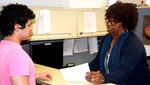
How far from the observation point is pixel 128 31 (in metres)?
1.97

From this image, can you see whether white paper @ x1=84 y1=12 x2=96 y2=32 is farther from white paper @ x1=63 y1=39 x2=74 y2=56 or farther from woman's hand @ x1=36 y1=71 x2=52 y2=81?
woman's hand @ x1=36 y1=71 x2=52 y2=81

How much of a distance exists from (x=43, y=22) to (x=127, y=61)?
29.5 inches

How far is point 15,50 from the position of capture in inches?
49.0

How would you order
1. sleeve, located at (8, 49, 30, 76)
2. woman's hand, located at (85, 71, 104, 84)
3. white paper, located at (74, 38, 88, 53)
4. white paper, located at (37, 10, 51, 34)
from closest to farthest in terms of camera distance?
sleeve, located at (8, 49, 30, 76)
woman's hand, located at (85, 71, 104, 84)
white paper, located at (37, 10, 51, 34)
white paper, located at (74, 38, 88, 53)

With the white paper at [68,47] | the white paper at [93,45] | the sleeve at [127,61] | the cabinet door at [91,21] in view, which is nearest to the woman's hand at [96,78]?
the sleeve at [127,61]

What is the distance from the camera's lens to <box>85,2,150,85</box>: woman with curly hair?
179 cm

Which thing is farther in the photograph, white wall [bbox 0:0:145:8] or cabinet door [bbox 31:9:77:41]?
white wall [bbox 0:0:145:8]

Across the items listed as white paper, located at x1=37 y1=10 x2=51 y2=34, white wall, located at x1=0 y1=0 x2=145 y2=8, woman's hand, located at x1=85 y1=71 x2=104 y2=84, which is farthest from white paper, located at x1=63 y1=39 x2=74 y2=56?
woman's hand, located at x1=85 y1=71 x2=104 y2=84

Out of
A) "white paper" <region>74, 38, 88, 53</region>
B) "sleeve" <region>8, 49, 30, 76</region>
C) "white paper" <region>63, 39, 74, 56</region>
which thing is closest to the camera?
"sleeve" <region>8, 49, 30, 76</region>

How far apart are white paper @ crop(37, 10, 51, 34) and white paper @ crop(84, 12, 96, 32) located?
0.42 meters

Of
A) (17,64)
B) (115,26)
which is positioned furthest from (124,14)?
(17,64)

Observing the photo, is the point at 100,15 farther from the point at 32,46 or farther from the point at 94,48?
the point at 32,46

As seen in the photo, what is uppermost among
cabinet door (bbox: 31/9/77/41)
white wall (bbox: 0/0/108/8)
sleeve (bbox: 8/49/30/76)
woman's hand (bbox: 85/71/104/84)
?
white wall (bbox: 0/0/108/8)

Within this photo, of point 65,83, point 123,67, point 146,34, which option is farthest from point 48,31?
point 146,34
